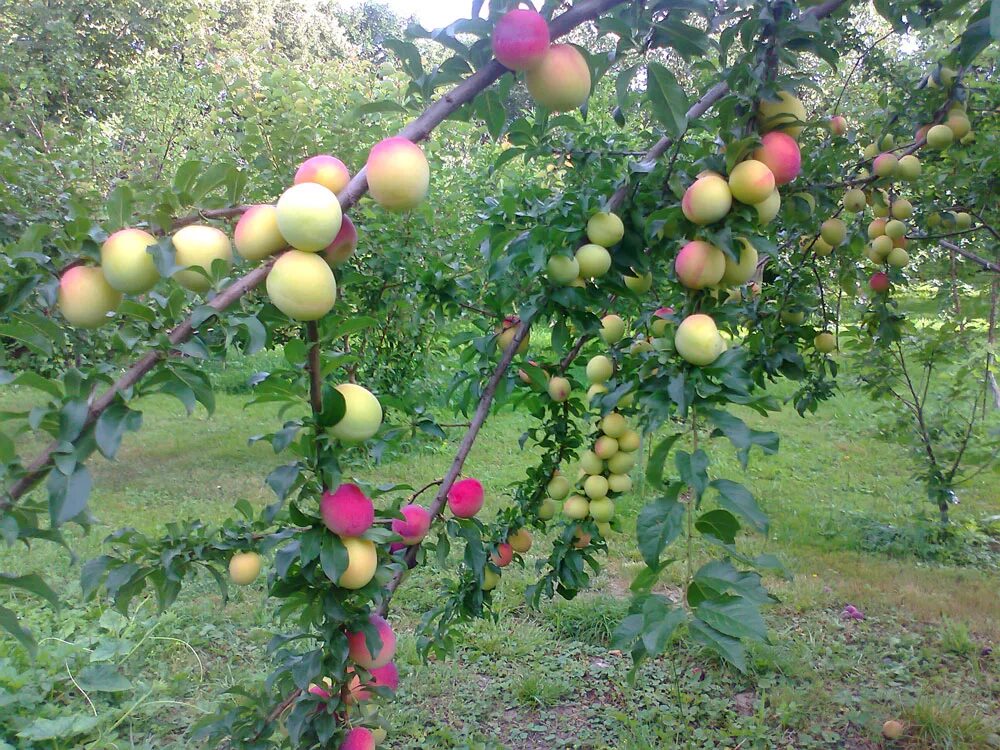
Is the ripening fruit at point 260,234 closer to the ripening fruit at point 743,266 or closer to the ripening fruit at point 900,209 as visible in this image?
the ripening fruit at point 743,266

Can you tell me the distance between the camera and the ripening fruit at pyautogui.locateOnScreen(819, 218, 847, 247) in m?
2.11

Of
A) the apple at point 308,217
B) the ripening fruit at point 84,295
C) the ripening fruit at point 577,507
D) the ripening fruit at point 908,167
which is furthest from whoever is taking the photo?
the ripening fruit at point 908,167

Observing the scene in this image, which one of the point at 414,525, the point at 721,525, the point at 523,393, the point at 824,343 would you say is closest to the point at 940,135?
the point at 824,343

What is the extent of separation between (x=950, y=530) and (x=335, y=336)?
4.21m

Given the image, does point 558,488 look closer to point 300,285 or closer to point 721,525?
point 721,525

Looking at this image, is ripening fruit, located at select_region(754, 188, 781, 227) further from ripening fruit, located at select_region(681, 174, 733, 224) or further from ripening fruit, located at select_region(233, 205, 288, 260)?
ripening fruit, located at select_region(233, 205, 288, 260)

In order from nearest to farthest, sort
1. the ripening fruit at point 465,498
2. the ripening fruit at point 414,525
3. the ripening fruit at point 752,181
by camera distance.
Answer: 1. the ripening fruit at point 752,181
2. the ripening fruit at point 414,525
3. the ripening fruit at point 465,498

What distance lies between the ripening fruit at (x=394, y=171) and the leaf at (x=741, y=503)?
55cm

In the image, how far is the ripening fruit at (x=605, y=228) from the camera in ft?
4.26

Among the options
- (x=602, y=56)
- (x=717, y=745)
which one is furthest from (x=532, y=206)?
(x=717, y=745)

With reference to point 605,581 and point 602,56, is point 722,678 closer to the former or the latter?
point 605,581

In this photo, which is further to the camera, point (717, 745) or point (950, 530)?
point (950, 530)

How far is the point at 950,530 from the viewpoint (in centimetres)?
392

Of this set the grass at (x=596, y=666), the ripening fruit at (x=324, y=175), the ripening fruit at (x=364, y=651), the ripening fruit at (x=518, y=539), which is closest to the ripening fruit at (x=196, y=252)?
the ripening fruit at (x=324, y=175)
